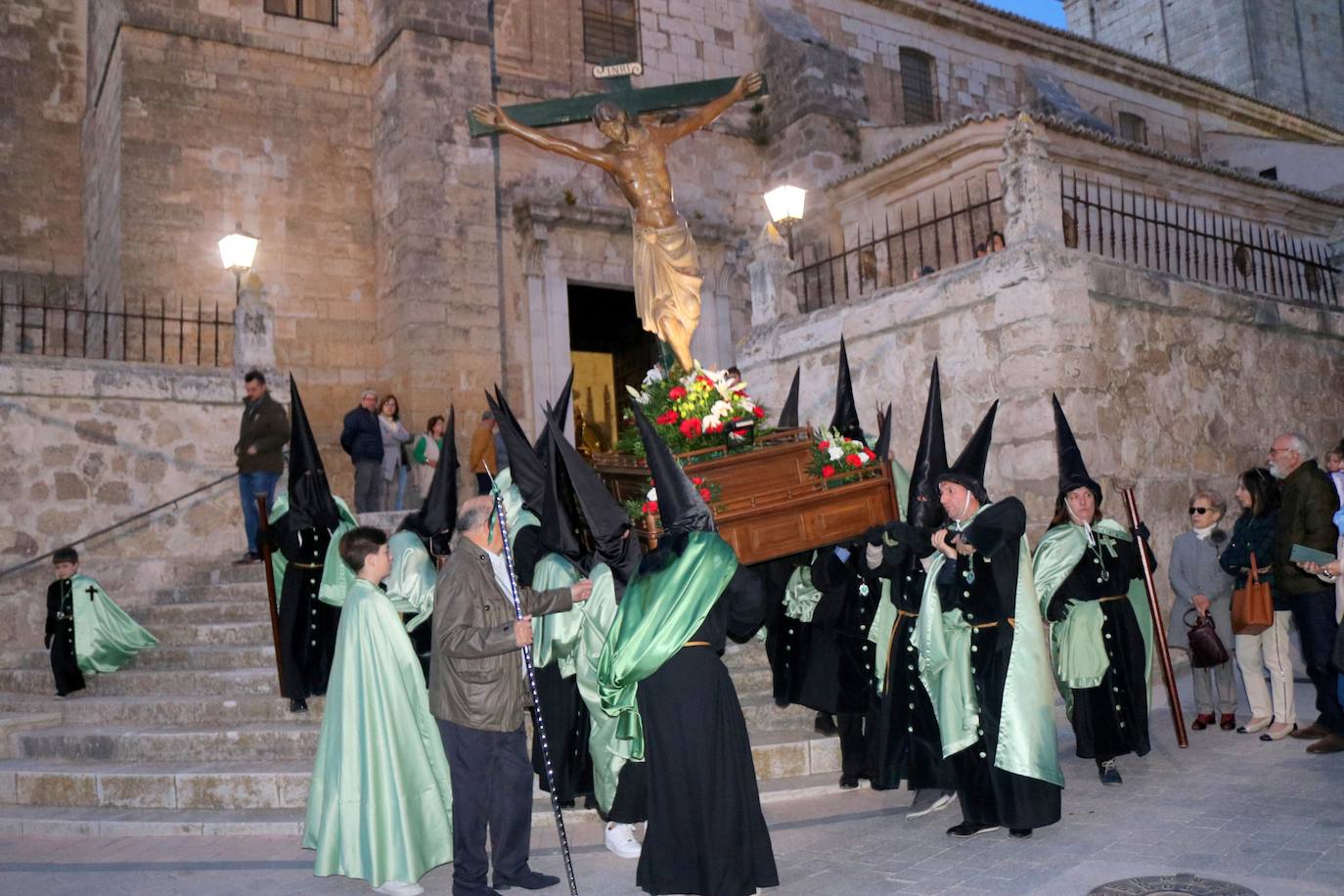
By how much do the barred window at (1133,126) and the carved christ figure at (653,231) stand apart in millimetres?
16410

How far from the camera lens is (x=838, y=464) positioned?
282 inches

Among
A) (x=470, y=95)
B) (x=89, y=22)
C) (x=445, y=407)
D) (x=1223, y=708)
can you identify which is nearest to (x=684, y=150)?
(x=470, y=95)

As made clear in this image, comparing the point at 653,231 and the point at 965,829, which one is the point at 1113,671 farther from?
the point at 653,231

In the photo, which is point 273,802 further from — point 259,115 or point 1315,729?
point 259,115

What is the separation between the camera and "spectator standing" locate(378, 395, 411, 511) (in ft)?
46.0

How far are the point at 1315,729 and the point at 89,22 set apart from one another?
17.5m

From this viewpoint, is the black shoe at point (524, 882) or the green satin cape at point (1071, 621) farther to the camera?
the green satin cape at point (1071, 621)

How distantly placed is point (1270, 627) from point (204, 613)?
8.46 meters

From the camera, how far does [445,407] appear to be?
1541 cm

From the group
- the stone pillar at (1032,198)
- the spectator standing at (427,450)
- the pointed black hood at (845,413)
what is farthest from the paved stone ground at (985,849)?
the spectator standing at (427,450)

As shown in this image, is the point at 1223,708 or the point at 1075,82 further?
the point at 1075,82

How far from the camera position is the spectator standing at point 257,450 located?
1093cm

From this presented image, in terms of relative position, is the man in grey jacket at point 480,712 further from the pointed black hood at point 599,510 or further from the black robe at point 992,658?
the black robe at point 992,658

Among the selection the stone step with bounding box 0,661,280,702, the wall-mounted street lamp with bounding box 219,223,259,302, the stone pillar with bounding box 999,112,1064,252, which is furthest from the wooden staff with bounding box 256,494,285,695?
the stone pillar with bounding box 999,112,1064,252
